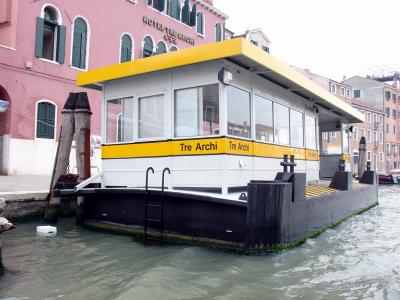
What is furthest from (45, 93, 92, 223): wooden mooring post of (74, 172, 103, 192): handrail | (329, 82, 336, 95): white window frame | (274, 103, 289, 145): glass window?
(329, 82, 336, 95): white window frame

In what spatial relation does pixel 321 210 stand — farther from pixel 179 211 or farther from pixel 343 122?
pixel 343 122

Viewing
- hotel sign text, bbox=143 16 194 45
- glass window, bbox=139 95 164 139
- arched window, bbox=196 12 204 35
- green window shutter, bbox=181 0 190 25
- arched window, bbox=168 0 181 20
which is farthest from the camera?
arched window, bbox=196 12 204 35

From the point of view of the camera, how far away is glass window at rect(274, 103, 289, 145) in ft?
27.9

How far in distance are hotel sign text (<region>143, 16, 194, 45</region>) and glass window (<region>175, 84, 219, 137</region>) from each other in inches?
618

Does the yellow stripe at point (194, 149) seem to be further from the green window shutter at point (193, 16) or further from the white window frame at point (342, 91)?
the white window frame at point (342, 91)

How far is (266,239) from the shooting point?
5977mm

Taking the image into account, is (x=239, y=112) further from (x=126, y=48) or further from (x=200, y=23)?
(x=200, y=23)

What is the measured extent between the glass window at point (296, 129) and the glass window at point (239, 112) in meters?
2.28

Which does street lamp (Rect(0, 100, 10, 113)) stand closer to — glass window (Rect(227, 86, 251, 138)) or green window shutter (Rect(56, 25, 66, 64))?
green window shutter (Rect(56, 25, 66, 64))

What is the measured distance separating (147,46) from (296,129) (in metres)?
14.0

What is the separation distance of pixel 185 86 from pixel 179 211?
2.23 m

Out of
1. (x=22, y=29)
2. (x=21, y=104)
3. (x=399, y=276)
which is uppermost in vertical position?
(x=22, y=29)

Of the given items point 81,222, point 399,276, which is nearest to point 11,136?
point 81,222

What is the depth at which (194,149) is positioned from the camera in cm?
696
